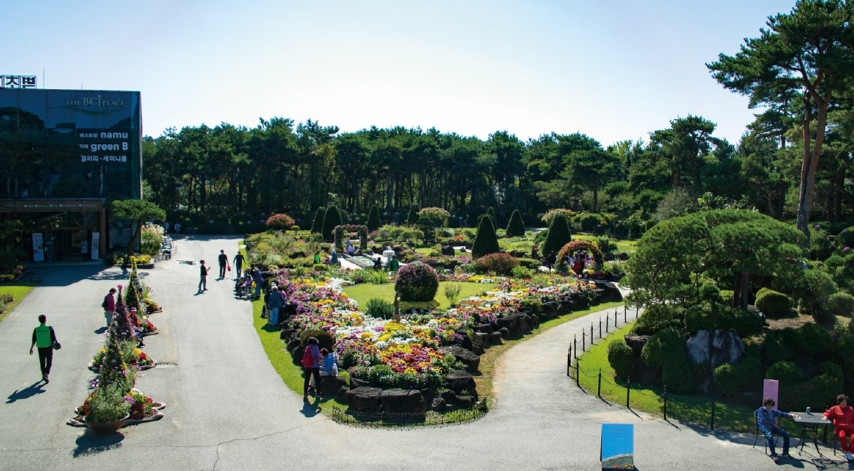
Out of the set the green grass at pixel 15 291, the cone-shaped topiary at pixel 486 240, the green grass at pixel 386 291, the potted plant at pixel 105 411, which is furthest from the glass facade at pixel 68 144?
the potted plant at pixel 105 411

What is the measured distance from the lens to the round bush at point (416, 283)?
81.9 feet

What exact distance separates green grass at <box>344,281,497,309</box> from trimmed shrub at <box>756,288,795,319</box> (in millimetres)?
10864

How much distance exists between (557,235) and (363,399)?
2560cm

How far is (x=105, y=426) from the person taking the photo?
1303 cm

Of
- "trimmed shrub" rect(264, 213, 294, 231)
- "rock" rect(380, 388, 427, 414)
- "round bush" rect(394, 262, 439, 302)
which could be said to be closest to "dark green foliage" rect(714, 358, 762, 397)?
"rock" rect(380, 388, 427, 414)

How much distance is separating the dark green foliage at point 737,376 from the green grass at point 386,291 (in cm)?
1135

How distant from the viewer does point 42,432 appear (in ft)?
43.4

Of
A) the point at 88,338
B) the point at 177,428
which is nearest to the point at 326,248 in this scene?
the point at 88,338

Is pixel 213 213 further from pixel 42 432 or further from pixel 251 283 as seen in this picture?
pixel 42 432

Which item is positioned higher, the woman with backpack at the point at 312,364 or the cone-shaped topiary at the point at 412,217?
the cone-shaped topiary at the point at 412,217

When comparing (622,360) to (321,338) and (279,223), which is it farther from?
(279,223)

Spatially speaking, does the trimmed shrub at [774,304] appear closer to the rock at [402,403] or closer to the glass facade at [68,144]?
the rock at [402,403]

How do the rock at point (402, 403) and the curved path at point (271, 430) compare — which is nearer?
the curved path at point (271, 430)

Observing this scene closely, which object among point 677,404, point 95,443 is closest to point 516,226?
point 677,404
